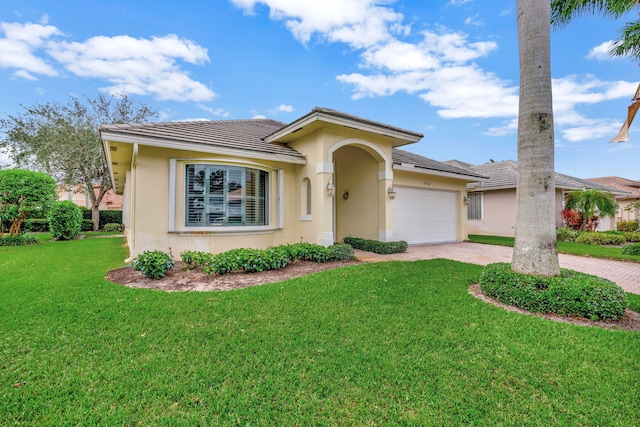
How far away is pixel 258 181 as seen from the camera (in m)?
9.55

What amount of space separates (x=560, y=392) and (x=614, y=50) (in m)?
16.9

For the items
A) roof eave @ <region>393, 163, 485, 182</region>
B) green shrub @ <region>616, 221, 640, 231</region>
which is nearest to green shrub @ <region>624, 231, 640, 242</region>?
green shrub @ <region>616, 221, 640, 231</region>

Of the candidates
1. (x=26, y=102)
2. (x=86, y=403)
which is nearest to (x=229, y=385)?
(x=86, y=403)

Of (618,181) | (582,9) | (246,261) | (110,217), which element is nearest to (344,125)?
(246,261)

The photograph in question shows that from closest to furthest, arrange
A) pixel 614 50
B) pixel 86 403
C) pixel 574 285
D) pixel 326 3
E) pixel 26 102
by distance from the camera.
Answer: pixel 86 403, pixel 574 285, pixel 326 3, pixel 614 50, pixel 26 102

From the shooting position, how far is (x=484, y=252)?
35.0ft

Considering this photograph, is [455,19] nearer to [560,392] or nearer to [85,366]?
[560,392]

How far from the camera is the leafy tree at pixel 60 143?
862 inches

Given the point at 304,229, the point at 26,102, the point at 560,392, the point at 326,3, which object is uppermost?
the point at 26,102

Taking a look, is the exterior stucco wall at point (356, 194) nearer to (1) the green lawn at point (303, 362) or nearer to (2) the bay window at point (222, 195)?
(2) the bay window at point (222, 195)

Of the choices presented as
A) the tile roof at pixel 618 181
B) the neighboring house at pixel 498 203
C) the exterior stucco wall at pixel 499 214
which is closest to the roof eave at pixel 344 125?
the neighboring house at pixel 498 203

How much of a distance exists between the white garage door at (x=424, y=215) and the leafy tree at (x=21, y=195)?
15.5 meters

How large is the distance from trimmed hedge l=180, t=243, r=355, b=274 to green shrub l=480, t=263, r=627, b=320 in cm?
455

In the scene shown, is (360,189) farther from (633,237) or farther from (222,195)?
(633,237)
